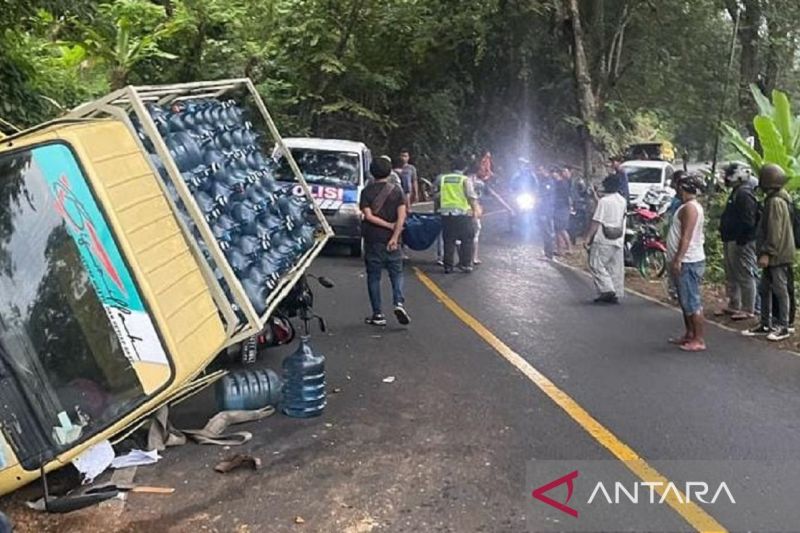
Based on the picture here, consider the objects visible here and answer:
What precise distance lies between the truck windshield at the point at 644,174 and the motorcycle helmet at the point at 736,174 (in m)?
13.6

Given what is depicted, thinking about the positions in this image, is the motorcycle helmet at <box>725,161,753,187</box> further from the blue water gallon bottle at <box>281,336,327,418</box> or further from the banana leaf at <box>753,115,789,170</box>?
the blue water gallon bottle at <box>281,336,327,418</box>

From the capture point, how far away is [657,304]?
11.1 metres

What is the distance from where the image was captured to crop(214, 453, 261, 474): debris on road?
16.4 feet

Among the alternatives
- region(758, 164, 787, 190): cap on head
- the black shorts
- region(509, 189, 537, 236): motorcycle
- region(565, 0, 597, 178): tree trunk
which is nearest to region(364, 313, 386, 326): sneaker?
region(758, 164, 787, 190): cap on head

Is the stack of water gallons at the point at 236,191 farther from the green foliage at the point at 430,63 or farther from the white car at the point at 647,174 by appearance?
the white car at the point at 647,174

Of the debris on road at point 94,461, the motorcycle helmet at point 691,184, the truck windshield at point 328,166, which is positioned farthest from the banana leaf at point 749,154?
the debris on road at point 94,461

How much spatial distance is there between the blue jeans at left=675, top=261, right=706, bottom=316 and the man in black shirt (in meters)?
2.94

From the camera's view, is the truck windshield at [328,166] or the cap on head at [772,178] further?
the truck windshield at [328,166]

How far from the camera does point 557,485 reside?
473cm

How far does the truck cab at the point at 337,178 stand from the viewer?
14.7m

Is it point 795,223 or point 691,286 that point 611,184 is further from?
point 691,286

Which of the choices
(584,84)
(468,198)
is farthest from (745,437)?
(584,84)

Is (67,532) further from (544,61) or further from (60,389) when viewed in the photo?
(544,61)

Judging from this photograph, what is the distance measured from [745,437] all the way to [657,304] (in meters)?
5.68
